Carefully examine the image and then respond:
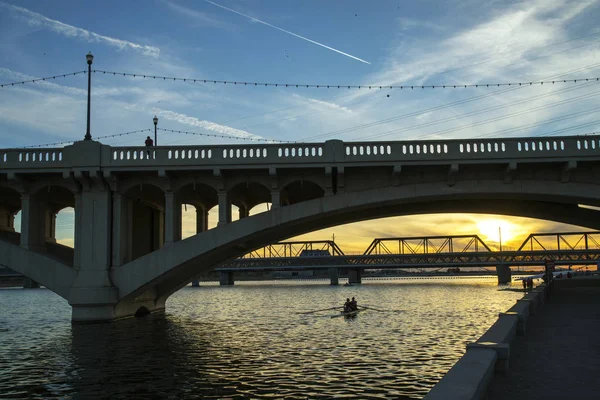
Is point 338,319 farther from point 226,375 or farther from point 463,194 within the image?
point 226,375

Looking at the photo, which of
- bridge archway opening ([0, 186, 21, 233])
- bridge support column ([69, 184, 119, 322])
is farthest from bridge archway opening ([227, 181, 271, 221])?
bridge archway opening ([0, 186, 21, 233])

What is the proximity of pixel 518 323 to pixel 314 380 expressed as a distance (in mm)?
6869

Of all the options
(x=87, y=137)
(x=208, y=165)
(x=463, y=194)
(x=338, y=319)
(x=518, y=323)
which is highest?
(x=87, y=137)

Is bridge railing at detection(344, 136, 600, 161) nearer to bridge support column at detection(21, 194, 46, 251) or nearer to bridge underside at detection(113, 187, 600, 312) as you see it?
bridge underside at detection(113, 187, 600, 312)

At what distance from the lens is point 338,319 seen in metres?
43.4

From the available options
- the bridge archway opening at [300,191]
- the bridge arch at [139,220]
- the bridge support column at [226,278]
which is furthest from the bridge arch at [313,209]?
the bridge support column at [226,278]

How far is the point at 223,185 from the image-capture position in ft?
119

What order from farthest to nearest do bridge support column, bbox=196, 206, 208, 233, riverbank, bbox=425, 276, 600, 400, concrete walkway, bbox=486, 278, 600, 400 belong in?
bridge support column, bbox=196, 206, 208, 233 < concrete walkway, bbox=486, 278, 600, 400 < riverbank, bbox=425, 276, 600, 400

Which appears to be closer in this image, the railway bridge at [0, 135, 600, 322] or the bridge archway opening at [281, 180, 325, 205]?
the railway bridge at [0, 135, 600, 322]

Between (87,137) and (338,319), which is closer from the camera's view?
(87,137)

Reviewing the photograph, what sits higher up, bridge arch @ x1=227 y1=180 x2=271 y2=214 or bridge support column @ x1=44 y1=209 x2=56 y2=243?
bridge arch @ x1=227 y1=180 x2=271 y2=214

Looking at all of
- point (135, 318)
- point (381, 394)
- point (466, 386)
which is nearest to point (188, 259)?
point (135, 318)

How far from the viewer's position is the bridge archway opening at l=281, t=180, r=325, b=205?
38022mm

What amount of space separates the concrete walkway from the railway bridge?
14.3m
